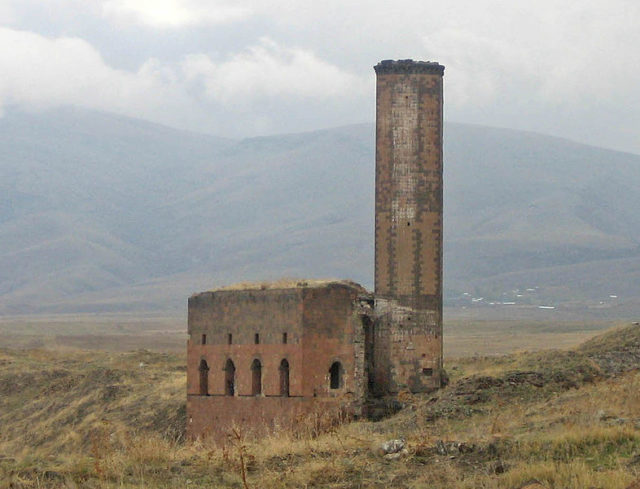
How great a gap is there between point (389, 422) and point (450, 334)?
281ft

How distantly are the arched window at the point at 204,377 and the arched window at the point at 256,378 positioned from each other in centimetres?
240

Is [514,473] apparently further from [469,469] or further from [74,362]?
[74,362]

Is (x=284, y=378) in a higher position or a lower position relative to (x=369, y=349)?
lower

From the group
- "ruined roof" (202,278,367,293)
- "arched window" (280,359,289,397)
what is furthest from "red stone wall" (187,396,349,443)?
"ruined roof" (202,278,367,293)

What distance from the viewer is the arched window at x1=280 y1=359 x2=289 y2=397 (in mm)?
34438

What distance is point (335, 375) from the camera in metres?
34.7

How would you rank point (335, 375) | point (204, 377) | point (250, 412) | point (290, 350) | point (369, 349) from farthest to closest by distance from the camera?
point (204, 377) < point (250, 412) < point (369, 349) < point (335, 375) < point (290, 350)

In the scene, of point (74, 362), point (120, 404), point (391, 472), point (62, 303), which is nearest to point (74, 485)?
point (391, 472)

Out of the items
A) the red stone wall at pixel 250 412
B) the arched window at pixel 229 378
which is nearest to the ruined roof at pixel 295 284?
the arched window at pixel 229 378

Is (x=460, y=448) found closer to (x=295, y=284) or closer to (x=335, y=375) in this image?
(x=335, y=375)

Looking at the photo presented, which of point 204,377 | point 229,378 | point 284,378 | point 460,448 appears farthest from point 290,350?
point 460,448

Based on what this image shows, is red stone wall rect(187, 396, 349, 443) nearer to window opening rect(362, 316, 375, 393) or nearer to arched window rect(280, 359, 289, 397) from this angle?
arched window rect(280, 359, 289, 397)

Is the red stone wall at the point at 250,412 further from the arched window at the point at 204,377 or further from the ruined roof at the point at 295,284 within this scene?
the ruined roof at the point at 295,284

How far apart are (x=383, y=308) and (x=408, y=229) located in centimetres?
212
